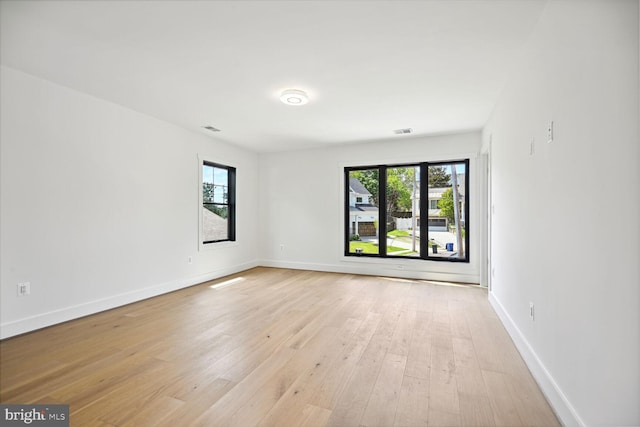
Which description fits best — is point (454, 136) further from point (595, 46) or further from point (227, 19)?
point (227, 19)

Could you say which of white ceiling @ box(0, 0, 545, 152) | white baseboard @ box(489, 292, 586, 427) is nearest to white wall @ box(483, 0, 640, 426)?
white baseboard @ box(489, 292, 586, 427)

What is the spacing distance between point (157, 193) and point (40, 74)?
176 cm

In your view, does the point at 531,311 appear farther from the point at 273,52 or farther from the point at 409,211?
the point at 409,211

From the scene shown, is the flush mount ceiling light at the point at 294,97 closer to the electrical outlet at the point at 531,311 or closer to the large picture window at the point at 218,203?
the large picture window at the point at 218,203

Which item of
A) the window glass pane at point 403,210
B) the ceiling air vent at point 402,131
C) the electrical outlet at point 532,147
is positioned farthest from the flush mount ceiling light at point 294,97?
the window glass pane at point 403,210

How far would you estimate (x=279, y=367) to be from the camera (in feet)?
7.31

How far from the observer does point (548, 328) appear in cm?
191

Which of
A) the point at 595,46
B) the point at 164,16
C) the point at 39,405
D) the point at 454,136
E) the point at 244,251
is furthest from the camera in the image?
the point at 244,251

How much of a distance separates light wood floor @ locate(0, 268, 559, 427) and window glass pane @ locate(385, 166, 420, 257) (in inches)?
70.5

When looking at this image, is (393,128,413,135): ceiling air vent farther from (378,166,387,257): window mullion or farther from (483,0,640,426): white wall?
(483,0,640,426): white wall

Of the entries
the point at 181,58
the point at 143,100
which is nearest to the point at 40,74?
the point at 143,100

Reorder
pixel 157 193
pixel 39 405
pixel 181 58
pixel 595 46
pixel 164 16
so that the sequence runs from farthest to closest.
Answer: pixel 157 193 → pixel 181 58 → pixel 164 16 → pixel 39 405 → pixel 595 46

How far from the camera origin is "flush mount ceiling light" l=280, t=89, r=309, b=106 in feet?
10.7

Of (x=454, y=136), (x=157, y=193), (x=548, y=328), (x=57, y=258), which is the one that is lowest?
(x=548, y=328)
